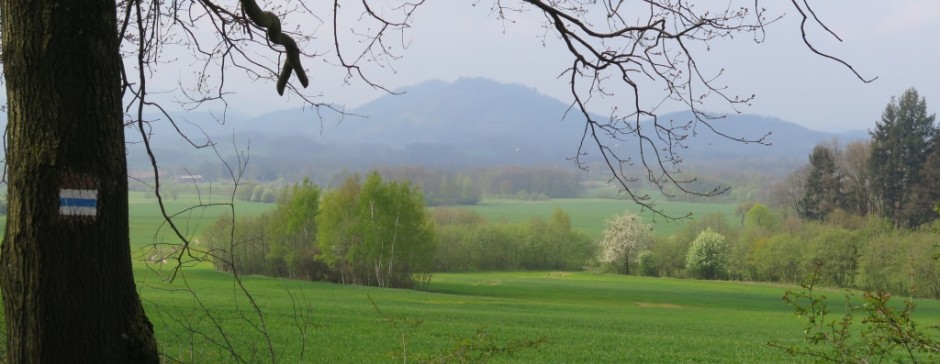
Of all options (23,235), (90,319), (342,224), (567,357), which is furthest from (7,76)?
(342,224)

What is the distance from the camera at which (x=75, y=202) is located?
2.28 meters

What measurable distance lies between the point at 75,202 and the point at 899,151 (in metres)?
79.0

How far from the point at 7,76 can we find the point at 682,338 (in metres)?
Result: 15.8

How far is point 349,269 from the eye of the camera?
41.7 metres

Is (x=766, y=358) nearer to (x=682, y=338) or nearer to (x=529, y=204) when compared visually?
(x=682, y=338)

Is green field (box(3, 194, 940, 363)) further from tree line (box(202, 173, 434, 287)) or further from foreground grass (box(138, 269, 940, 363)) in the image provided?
tree line (box(202, 173, 434, 287))

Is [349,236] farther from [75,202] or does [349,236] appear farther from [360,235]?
[75,202]

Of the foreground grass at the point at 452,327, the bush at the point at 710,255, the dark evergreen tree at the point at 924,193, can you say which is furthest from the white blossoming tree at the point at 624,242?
the dark evergreen tree at the point at 924,193

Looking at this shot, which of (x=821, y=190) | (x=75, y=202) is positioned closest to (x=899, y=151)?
(x=821, y=190)

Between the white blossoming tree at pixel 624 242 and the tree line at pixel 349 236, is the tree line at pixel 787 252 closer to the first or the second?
the white blossoming tree at pixel 624 242

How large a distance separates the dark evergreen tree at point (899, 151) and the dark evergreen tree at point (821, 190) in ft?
11.1

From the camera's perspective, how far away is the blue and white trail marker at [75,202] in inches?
89.4

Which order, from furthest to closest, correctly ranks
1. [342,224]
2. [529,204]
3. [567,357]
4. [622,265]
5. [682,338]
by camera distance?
[529,204] < [622,265] < [342,224] < [682,338] < [567,357]

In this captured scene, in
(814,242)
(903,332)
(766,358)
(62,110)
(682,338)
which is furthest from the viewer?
(814,242)
